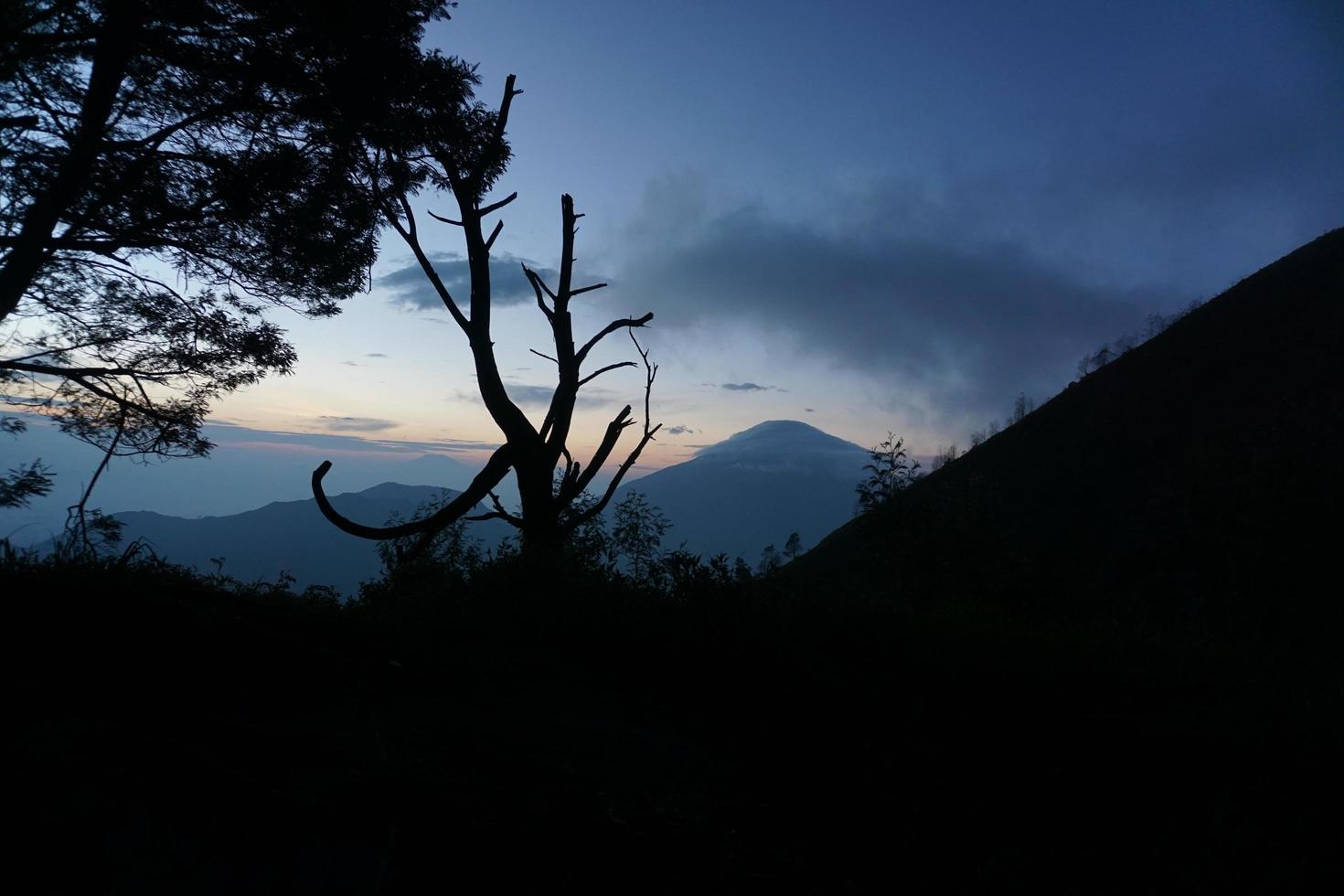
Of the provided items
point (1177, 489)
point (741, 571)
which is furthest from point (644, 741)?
point (1177, 489)

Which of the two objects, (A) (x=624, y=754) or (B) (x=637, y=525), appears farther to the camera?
(B) (x=637, y=525)

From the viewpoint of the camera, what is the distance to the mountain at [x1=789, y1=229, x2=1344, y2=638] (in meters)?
22.7

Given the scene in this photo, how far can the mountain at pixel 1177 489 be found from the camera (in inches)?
893

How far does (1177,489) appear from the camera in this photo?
42719 mm

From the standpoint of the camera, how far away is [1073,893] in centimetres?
260

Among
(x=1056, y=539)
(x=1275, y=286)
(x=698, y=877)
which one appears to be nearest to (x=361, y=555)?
(x=1056, y=539)

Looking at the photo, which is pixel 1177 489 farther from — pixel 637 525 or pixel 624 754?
pixel 624 754

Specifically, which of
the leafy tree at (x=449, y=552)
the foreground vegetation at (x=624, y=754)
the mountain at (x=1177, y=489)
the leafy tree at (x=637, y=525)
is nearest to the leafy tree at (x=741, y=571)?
the foreground vegetation at (x=624, y=754)

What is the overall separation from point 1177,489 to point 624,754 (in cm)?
5055

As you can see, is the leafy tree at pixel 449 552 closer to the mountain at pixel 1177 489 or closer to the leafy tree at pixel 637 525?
the leafy tree at pixel 637 525

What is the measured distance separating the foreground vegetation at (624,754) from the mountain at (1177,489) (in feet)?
30.4

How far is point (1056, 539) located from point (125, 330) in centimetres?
4957

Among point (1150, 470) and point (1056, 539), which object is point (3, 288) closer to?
point (1056, 539)

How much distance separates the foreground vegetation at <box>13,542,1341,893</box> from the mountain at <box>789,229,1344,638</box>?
9.25 m
